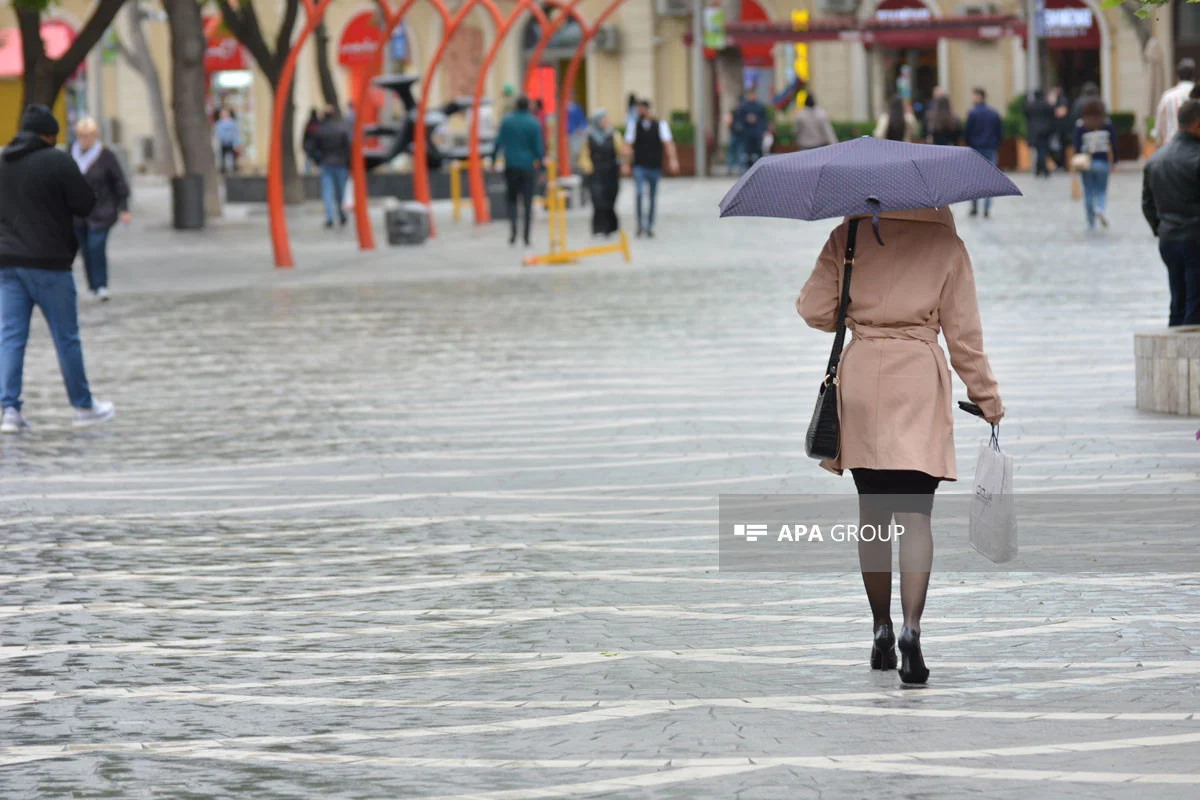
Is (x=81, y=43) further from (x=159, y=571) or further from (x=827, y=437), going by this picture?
(x=827, y=437)

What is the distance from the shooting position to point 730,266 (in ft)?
74.7

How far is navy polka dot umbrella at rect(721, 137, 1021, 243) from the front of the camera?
19.5 feet

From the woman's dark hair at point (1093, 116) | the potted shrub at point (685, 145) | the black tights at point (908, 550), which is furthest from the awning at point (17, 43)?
the black tights at point (908, 550)

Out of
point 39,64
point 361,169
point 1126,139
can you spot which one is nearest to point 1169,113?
point 39,64

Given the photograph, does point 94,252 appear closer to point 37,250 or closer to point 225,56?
point 37,250

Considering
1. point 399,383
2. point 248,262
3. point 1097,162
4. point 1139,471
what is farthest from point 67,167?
point 1097,162

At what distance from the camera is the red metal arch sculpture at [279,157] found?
24781 mm

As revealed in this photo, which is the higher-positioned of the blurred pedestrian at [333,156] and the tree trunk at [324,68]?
the tree trunk at [324,68]

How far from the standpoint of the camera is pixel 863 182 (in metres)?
6.00

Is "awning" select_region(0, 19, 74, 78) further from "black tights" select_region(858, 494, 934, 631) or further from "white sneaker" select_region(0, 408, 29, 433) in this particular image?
"black tights" select_region(858, 494, 934, 631)

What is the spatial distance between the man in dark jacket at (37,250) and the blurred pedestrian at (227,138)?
45.8 metres

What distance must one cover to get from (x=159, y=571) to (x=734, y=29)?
44.7 meters

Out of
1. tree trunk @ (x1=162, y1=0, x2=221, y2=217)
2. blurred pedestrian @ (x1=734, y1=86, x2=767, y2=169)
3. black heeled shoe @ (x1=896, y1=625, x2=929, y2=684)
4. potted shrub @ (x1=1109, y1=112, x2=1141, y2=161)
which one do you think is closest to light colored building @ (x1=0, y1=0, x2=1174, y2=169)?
potted shrub @ (x1=1109, y1=112, x2=1141, y2=161)

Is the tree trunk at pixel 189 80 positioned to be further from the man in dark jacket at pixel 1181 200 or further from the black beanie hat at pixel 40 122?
the man in dark jacket at pixel 1181 200
